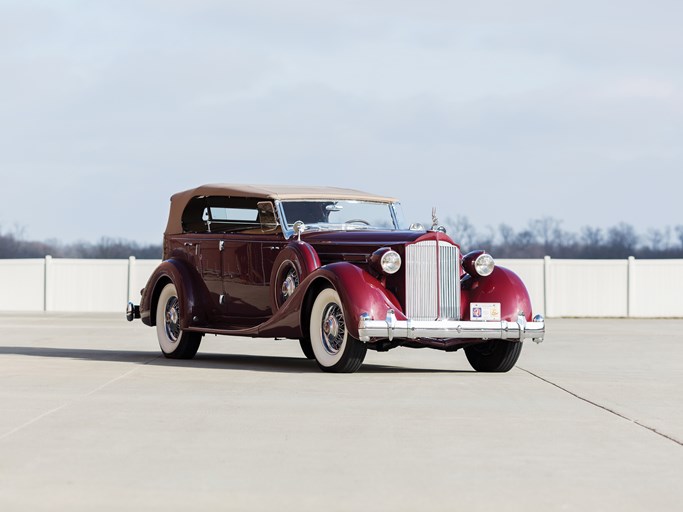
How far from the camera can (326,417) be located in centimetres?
913

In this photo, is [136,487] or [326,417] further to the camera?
[326,417]

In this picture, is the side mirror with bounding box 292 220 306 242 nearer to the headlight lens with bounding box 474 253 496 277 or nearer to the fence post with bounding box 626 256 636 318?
the headlight lens with bounding box 474 253 496 277

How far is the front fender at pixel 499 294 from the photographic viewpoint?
13320mm

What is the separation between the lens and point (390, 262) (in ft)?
42.8

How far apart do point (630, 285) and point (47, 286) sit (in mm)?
17197

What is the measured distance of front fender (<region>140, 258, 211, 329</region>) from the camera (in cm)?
1548

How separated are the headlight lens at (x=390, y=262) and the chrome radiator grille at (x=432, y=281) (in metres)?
0.17

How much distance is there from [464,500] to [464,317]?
24.4 feet

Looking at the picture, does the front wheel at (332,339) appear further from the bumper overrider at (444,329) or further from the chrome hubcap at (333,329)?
the bumper overrider at (444,329)

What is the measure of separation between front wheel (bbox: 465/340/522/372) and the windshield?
2042 millimetres

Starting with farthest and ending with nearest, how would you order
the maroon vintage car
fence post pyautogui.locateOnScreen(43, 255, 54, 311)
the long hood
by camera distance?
fence post pyautogui.locateOnScreen(43, 255, 54, 311) < the long hood < the maroon vintage car

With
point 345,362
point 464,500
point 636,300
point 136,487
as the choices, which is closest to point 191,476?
point 136,487

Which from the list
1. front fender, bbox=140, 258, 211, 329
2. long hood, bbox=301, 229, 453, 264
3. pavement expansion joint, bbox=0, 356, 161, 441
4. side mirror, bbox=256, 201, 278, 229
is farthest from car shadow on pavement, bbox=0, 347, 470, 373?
side mirror, bbox=256, 201, 278, 229

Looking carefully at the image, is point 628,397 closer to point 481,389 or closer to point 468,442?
point 481,389
